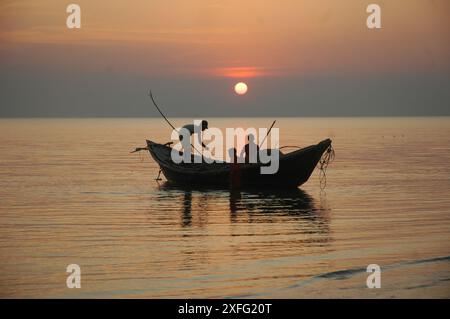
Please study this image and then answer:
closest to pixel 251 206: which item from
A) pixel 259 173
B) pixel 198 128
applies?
pixel 259 173

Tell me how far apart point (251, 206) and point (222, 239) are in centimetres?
549

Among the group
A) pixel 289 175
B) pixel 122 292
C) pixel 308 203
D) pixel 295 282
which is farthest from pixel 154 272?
pixel 289 175

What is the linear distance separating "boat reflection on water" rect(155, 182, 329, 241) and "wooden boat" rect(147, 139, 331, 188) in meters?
0.31

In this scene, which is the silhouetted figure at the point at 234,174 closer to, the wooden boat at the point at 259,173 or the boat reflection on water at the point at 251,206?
the wooden boat at the point at 259,173

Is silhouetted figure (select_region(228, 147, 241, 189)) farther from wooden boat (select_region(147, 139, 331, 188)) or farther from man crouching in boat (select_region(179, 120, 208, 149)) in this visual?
man crouching in boat (select_region(179, 120, 208, 149))

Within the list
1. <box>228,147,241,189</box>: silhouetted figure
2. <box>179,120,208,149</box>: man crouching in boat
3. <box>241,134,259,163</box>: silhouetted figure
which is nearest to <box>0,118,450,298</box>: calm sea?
<box>228,147,241,189</box>: silhouetted figure

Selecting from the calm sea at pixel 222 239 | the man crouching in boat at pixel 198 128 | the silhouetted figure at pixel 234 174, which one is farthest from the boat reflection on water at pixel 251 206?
the man crouching in boat at pixel 198 128

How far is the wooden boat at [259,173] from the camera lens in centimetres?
2509

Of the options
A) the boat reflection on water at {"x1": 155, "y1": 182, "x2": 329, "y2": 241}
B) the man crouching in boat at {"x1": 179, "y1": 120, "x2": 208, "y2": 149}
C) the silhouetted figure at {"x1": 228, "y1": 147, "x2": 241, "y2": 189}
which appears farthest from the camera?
the man crouching in boat at {"x1": 179, "y1": 120, "x2": 208, "y2": 149}

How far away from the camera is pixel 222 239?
17.4m

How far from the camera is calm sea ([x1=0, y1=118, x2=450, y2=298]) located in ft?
43.3

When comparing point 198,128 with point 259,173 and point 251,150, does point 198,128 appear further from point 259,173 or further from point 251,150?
point 259,173

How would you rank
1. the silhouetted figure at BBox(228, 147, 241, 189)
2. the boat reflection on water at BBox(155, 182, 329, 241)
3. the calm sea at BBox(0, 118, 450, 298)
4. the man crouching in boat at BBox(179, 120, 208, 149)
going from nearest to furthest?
the calm sea at BBox(0, 118, 450, 298) < the boat reflection on water at BBox(155, 182, 329, 241) < the silhouetted figure at BBox(228, 147, 241, 189) < the man crouching in boat at BBox(179, 120, 208, 149)
